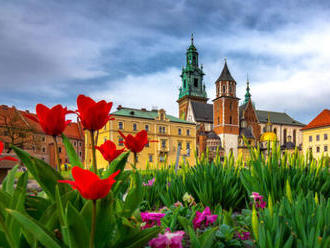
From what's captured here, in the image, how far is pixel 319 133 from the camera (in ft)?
143

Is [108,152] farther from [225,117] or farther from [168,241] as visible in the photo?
[225,117]

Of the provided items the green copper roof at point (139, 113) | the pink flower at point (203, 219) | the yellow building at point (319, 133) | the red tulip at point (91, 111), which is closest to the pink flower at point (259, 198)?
the pink flower at point (203, 219)

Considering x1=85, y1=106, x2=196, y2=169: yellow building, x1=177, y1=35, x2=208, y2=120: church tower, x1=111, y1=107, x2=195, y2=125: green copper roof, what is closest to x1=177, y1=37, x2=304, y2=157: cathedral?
x1=177, y1=35, x2=208, y2=120: church tower

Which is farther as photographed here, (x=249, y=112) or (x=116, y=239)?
(x=249, y=112)

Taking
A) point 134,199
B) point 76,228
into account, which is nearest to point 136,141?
point 134,199

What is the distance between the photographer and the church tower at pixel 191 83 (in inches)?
2799

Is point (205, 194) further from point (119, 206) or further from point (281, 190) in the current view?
point (119, 206)

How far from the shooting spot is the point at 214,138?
167 ft

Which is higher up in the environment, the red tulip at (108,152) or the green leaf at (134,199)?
the red tulip at (108,152)

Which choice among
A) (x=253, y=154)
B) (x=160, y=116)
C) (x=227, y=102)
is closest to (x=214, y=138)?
(x=227, y=102)

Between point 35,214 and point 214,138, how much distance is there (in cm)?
5097

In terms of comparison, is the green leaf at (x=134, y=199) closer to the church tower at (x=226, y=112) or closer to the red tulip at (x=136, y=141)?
the red tulip at (x=136, y=141)

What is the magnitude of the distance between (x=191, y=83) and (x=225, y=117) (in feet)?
77.5

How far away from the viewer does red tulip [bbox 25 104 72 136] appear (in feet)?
4.20
